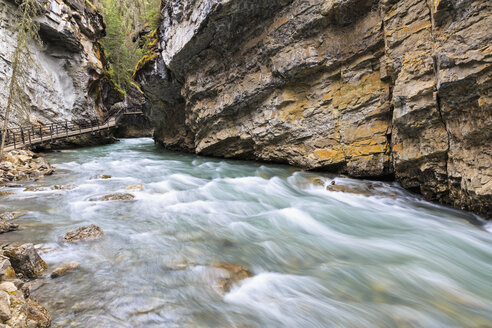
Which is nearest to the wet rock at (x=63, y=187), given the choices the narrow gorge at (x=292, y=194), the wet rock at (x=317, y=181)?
the narrow gorge at (x=292, y=194)

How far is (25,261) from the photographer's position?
2447mm

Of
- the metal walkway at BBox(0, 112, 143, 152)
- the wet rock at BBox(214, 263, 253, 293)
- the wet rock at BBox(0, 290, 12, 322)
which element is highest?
the metal walkway at BBox(0, 112, 143, 152)

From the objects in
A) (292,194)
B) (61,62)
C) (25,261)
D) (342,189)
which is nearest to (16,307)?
(25,261)

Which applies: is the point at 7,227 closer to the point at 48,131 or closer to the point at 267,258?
the point at 267,258

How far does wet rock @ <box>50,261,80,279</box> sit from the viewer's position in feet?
8.22

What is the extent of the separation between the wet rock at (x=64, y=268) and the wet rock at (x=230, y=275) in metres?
1.62

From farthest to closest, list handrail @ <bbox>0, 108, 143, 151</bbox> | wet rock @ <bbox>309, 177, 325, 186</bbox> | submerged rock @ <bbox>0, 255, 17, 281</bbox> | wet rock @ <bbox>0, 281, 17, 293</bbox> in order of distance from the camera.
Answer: handrail @ <bbox>0, 108, 143, 151</bbox>, wet rock @ <bbox>309, 177, 325, 186</bbox>, submerged rock @ <bbox>0, 255, 17, 281</bbox>, wet rock @ <bbox>0, 281, 17, 293</bbox>

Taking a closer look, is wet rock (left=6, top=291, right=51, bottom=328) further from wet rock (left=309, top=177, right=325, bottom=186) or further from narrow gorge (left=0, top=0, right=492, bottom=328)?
wet rock (left=309, top=177, right=325, bottom=186)

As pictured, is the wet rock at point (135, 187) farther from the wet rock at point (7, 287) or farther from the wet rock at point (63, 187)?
the wet rock at point (7, 287)

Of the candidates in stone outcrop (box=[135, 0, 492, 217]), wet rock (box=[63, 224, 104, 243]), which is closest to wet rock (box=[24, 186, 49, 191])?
wet rock (box=[63, 224, 104, 243])

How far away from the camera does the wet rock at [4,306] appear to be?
1.51 m

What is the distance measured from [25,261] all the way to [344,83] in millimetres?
8113

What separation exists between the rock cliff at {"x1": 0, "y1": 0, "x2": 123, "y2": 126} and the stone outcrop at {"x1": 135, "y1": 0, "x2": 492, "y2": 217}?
895 centimetres

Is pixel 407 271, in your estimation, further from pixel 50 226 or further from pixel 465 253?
pixel 50 226
